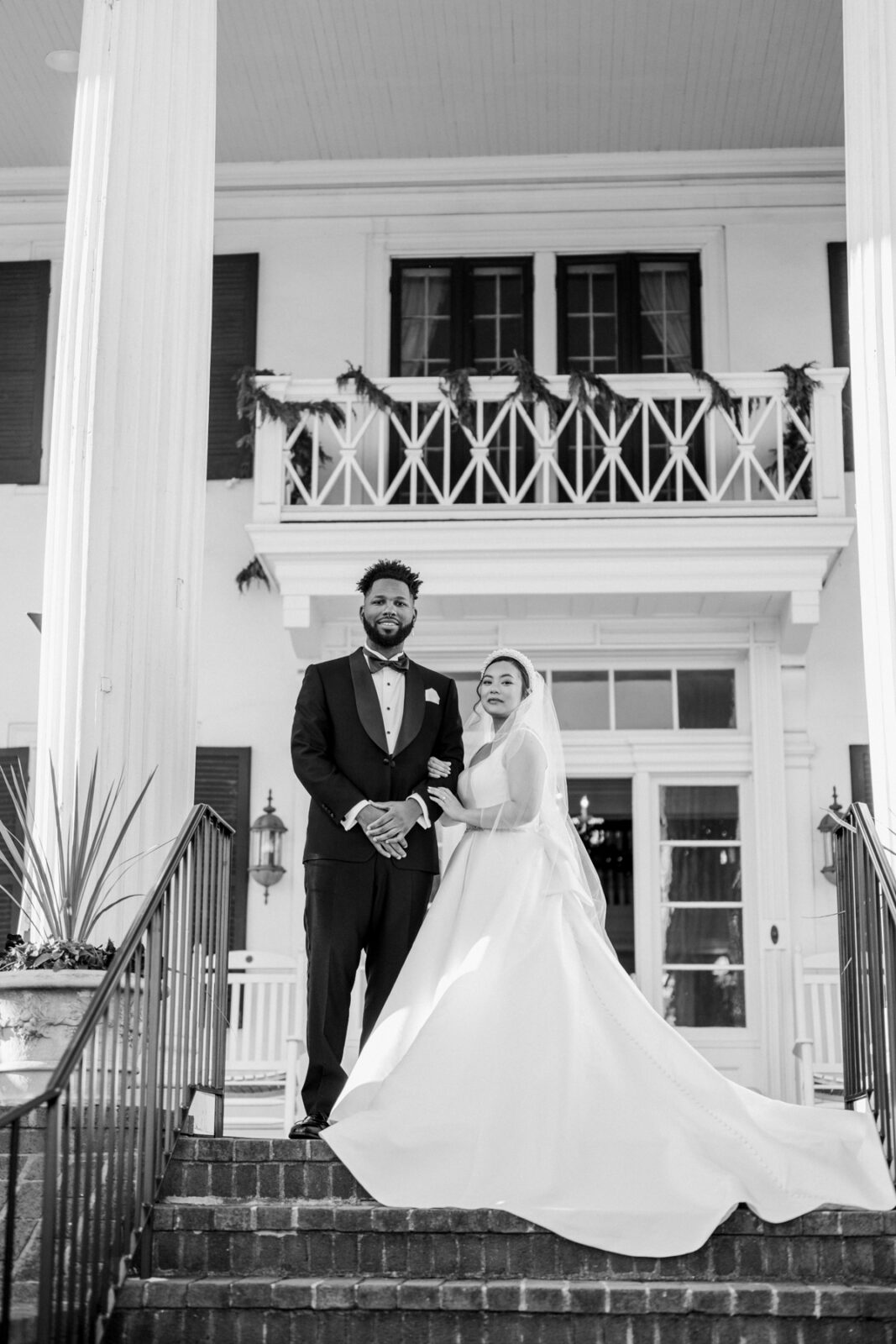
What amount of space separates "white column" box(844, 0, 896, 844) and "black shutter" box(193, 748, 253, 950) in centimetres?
486

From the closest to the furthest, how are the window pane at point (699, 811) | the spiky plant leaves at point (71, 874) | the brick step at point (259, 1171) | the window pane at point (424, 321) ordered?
the brick step at point (259, 1171) → the spiky plant leaves at point (71, 874) → the window pane at point (699, 811) → the window pane at point (424, 321)

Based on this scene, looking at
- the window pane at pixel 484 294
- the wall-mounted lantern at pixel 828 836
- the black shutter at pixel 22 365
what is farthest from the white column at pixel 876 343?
the black shutter at pixel 22 365

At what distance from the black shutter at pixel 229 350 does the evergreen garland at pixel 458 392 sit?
1.69m

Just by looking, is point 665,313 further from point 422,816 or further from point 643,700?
point 422,816

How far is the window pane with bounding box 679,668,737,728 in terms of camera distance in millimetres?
10055

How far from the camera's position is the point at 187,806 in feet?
20.4

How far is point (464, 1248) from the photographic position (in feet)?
14.6

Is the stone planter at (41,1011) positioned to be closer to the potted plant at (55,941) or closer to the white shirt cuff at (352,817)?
the potted plant at (55,941)

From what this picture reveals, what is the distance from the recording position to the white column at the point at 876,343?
5.91 meters

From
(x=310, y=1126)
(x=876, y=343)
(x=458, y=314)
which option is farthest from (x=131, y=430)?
(x=458, y=314)

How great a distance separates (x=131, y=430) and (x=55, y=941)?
6.75 ft

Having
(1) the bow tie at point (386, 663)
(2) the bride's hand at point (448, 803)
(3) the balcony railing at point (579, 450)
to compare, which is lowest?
(2) the bride's hand at point (448, 803)

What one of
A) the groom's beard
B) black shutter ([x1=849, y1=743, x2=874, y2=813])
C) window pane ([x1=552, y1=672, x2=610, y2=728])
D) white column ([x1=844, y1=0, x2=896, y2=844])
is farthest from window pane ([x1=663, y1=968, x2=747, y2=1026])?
the groom's beard

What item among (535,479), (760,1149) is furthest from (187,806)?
(535,479)
